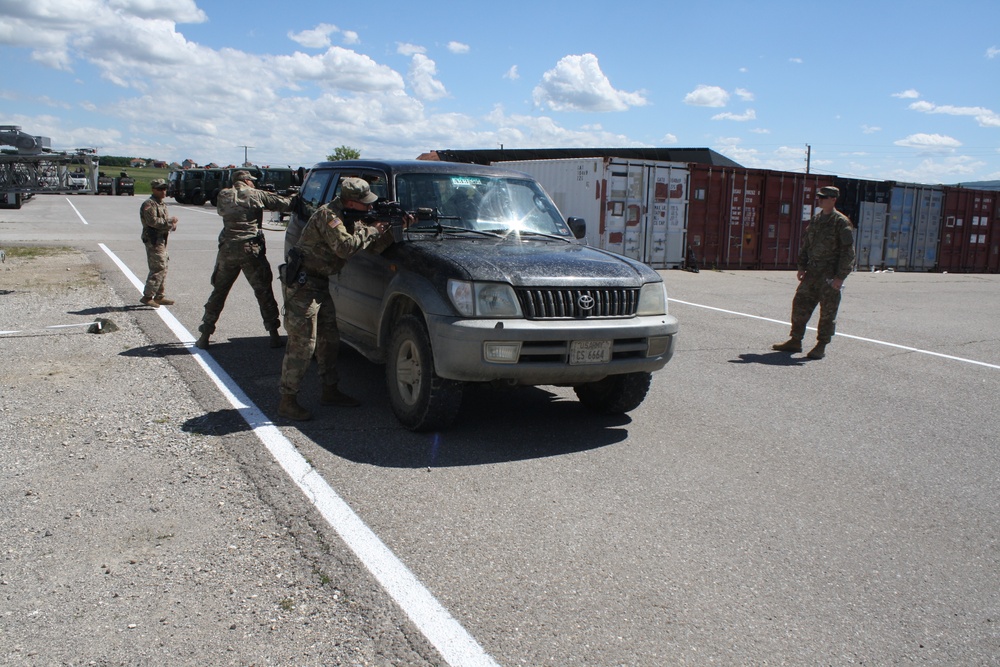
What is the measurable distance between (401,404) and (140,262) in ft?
42.2

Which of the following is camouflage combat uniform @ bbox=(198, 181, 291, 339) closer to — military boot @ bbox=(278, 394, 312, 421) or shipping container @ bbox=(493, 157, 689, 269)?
military boot @ bbox=(278, 394, 312, 421)

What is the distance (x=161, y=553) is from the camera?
352 centimetres

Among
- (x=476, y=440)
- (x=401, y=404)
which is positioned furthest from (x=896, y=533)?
(x=401, y=404)

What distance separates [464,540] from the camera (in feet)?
12.3

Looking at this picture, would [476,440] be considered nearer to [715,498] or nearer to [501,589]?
[715,498]

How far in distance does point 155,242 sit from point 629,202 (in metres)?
12.0

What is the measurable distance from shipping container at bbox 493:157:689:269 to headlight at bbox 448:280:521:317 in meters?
14.4

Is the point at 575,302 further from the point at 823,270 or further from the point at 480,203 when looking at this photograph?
the point at 823,270

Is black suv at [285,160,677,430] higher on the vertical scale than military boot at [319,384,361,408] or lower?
higher

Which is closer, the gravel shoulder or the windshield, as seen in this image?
the gravel shoulder

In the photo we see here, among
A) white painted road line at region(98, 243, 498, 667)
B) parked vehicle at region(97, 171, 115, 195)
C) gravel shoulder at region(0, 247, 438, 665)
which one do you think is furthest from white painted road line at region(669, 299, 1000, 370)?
parked vehicle at region(97, 171, 115, 195)

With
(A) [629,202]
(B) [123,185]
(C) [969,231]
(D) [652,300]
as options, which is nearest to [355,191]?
(D) [652,300]

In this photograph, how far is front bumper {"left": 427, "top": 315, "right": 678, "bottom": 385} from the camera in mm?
4832

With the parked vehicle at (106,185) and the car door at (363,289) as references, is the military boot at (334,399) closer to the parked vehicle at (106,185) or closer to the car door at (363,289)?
the car door at (363,289)
